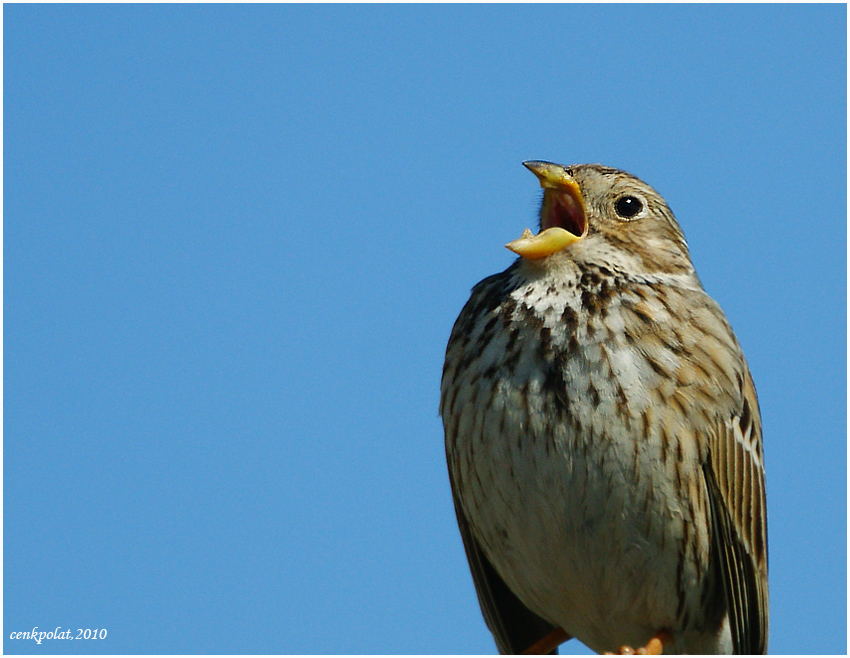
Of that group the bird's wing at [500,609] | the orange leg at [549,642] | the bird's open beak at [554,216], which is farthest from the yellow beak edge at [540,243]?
the orange leg at [549,642]

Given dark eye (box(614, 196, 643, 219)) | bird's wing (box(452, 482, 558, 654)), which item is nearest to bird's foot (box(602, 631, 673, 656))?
bird's wing (box(452, 482, 558, 654))

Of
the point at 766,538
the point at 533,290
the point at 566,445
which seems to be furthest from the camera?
the point at 766,538

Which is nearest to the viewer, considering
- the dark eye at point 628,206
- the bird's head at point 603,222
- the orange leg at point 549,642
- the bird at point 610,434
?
the bird at point 610,434

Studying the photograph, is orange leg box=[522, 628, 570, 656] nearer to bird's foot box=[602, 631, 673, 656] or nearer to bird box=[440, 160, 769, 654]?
bird box=[440, 160, 769, 654]

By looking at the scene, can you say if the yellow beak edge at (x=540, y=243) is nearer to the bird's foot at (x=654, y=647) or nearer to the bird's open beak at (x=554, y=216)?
the bird's open beak at (x=554, y=216)

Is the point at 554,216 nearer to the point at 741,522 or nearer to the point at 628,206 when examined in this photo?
the point at 628,206

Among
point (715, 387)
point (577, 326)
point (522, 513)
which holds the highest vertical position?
point (577, 326)

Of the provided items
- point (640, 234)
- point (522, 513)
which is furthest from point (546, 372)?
point (640, 234)

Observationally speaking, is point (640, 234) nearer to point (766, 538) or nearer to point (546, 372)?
point (546, 372)

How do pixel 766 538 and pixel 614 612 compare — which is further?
pixel 766 538
